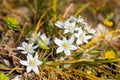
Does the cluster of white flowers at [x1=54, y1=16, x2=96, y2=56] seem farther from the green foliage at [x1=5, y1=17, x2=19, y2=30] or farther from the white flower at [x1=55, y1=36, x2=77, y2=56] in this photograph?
the green foliage at [x1=5, y1=17, x2=19, y2=30]

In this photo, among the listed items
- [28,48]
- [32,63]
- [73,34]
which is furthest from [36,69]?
[73,34]

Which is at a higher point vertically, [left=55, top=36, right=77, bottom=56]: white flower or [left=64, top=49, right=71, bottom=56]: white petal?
[left=55, top=36, right=77, bottom=56]: white flower

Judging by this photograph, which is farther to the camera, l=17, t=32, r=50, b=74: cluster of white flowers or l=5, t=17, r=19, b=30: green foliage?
l=5, t=17, r=19, b=30: green foliage

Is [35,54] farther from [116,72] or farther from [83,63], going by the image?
[116,72]

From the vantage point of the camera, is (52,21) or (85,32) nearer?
(85,32)

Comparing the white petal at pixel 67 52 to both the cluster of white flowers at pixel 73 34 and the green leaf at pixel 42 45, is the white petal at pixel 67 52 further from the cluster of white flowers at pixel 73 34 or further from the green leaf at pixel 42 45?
the green leaf at pixel 42 45

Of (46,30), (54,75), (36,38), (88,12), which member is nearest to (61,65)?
(54,75)

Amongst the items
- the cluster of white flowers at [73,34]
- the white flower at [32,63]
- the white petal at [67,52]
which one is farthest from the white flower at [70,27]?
the white flower at [32,63]

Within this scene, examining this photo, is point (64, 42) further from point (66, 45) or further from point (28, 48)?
point (28, 48)

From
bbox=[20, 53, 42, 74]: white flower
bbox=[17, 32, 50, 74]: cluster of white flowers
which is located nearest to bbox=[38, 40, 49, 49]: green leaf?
bbox=[17, 32, 50, 74]: cluster of white flowers
